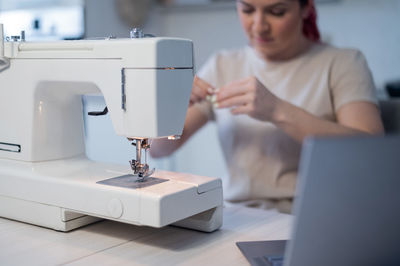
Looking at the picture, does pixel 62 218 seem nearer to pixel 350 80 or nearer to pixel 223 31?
pixel 350 80

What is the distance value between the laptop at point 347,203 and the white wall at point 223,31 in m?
1.79

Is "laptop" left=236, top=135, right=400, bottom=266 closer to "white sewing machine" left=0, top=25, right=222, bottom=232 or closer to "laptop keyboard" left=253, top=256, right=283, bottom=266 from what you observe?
"laptop keyboard" left=253, top=256, right=283, bottom=266

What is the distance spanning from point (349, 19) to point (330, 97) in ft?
4.39

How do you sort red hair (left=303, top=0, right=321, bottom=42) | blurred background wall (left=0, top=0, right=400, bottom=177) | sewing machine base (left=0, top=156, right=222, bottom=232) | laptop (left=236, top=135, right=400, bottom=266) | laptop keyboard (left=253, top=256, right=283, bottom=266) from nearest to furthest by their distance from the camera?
laptop (left=236, top=135, right=400, bottom=266) → laptop keyboard (left=253, top=256, right=283, bottom=266) → sewing machine base (left=0, top=156, right=222, bottom=232) → red hair (left=303, top=0, right=321, bottom=42) → blurred background wall (left=0, top=0, right=400, bottom=177)

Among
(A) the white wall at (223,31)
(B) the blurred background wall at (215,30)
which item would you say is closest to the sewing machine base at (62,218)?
(B) the blurred background wall at (215,30)

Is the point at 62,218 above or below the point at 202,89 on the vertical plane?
below

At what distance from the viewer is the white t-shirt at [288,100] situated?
5.75 feet

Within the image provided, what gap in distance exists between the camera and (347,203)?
24.1 inches

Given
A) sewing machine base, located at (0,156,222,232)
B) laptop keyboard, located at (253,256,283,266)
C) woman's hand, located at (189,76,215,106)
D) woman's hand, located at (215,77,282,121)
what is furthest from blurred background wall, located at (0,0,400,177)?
laptop keyboard, located at (253,256,283,266)

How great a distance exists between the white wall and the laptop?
Answer: 1792 millimetres

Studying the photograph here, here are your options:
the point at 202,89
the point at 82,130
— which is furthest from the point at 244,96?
the point at 82,130

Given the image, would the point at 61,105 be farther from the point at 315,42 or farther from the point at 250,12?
the point at 315,42

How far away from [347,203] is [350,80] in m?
1.18

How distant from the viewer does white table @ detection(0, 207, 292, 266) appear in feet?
3.05
